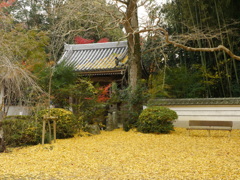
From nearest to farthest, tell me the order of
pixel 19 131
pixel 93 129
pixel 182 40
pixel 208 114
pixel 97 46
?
pixel 19 131
pixel 93 129
pixel 182 40
pixel 208 114
pixel 97 46

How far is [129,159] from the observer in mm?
5426

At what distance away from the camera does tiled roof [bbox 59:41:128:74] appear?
11.5 meters

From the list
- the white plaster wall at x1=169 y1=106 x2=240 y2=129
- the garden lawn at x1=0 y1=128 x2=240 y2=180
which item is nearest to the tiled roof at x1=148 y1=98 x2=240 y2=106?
the white plaster wall at x1=169 y1=106 x2=240 y2=129

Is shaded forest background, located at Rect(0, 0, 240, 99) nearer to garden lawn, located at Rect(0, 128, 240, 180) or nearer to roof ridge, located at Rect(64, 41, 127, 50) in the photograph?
roof ridge, located at Rect(64, 41, 127, 50)

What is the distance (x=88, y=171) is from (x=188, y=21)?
28.3 feet

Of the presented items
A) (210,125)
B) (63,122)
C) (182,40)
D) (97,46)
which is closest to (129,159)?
(63,122)

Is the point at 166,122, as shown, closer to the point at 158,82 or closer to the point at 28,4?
the point at 158,82

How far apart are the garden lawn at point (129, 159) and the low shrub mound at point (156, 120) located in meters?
0.84

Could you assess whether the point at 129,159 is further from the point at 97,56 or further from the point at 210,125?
the point at 97,56

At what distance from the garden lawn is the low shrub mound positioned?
2.74 feet

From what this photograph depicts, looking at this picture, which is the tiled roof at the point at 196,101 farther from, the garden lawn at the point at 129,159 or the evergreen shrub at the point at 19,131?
the evergreen shrub at the point at 19,131

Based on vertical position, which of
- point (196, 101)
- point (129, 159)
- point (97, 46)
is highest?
point (97, 46)

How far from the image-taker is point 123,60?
1180 cm

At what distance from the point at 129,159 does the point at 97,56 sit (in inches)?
328
